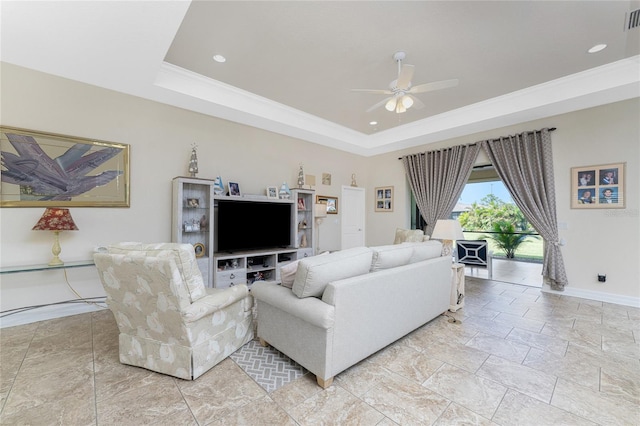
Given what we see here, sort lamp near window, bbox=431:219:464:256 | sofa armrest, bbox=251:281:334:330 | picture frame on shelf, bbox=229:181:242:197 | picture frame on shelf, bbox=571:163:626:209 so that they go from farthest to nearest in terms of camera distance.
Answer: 1. picture frame on shelf, bbox=229:181:242:197
2. picture frame on shelf, bbox=571:163:626:209
3. lamp near window, bbox=431:219:464:256
4. sofa armrest, bbox=251:281:334:330

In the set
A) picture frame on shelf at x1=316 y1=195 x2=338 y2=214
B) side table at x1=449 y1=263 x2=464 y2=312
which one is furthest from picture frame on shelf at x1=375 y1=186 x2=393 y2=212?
side table at x1=449 y1=263 x2=464 y2=312

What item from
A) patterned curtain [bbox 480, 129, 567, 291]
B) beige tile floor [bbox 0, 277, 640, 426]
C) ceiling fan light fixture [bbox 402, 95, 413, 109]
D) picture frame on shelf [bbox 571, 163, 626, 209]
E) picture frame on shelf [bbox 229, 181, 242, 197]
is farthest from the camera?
picture frame on shelf [bbox 229, 181, 242, 197]

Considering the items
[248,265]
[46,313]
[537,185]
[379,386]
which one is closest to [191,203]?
[248,265]

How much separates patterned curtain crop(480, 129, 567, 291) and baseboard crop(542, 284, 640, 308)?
9cm

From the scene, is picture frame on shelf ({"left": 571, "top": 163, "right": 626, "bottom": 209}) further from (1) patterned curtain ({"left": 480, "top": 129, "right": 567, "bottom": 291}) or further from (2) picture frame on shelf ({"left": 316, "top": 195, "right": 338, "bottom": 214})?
(2) picture frame on shelf ({"left": 316, "top": 195, "right": 338, "bottom": 214})

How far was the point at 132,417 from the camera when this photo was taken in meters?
1.58

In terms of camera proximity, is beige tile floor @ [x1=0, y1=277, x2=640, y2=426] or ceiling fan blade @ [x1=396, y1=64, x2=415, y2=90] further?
ceiling fan blade @ [x1=396, y1=64, x2=415, y2=90]

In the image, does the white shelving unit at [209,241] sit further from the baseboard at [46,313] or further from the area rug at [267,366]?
the area rug at [267,366]

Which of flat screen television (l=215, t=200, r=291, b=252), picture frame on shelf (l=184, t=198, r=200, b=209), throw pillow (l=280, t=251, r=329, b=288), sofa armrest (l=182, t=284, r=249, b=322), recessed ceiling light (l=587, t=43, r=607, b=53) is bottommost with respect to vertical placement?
sofa armrest (l=182, t=284, r=249, b=322)

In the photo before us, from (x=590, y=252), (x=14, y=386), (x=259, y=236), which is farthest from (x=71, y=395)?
(x=590, y=252)

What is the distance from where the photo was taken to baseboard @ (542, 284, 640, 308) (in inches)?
141

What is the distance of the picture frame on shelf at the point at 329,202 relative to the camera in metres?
5.89

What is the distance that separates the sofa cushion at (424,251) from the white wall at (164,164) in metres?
2.63

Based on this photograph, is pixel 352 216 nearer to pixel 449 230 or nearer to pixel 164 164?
pixel 449 230
